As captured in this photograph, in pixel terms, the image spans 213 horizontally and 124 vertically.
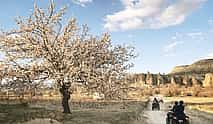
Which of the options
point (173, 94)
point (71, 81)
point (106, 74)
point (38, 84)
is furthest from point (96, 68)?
point (173, 94)

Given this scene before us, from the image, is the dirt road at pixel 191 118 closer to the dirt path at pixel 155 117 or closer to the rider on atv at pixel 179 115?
the dirt path at pixel 155 117

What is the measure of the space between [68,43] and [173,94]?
124 m

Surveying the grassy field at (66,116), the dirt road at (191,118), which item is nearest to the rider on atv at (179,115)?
the grassy field at (66,116)

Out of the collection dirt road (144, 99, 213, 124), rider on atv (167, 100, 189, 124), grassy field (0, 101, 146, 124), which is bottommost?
dirt road (144, 99, 213, 124)

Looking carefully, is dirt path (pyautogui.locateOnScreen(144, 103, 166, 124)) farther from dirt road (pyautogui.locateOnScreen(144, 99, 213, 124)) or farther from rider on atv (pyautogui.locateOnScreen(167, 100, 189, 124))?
rider on atv (pyautogui.locateOnScreen(167, 100, 189, 124))

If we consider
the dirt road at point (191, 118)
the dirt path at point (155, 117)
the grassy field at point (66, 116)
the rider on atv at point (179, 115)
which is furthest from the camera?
the dirt road at point (191, 118)

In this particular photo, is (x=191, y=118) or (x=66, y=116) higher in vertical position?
(x=66, y=116)

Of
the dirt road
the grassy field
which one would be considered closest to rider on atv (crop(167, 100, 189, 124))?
the grassy field

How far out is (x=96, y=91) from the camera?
1284 inches

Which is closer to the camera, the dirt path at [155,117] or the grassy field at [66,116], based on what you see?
the grassy field at [66,116]

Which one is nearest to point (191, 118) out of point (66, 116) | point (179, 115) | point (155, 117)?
point (155, 117)

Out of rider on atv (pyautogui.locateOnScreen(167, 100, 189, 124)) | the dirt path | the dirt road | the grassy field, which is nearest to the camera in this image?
rider on atv (pyautogui.locateOnScreen(167, 100, 189, 124))

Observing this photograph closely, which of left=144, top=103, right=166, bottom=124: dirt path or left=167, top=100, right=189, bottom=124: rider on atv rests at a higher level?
left=167, top=100, right=189, bottom=124: rider on atv

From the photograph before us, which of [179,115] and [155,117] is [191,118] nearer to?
[155,117]
